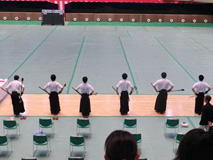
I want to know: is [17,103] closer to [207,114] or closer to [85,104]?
[85,104]

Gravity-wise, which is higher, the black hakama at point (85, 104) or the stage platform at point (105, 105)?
the black hakama at point (85, 104)

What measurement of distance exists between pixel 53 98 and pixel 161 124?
172 inches

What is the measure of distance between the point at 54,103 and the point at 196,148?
10546 mm

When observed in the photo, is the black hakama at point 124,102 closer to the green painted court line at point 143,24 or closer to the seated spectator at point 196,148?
the seated spectator at point 196,148

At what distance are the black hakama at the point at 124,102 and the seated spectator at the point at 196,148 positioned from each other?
33.3 feet

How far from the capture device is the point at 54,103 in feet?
39.8

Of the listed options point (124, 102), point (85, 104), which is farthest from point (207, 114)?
point (85, 104)

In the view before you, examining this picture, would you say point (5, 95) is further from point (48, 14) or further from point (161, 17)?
point (161, 17)

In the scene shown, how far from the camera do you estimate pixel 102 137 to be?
34.6ft

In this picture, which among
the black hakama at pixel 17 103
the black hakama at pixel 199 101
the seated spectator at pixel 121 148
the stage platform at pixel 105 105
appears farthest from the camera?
the stage platform at pixel 105 105

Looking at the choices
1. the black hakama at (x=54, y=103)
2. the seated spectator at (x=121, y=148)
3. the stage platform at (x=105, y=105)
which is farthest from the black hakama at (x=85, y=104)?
the seated spectator at (x=121, y=148)

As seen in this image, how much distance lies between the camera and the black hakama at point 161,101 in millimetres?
12250

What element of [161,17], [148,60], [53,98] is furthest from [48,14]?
[53,98]

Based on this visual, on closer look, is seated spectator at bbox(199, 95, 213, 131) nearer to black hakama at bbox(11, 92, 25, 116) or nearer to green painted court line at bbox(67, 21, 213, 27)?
black hakama at bbox(11, 92, 25, 116)
